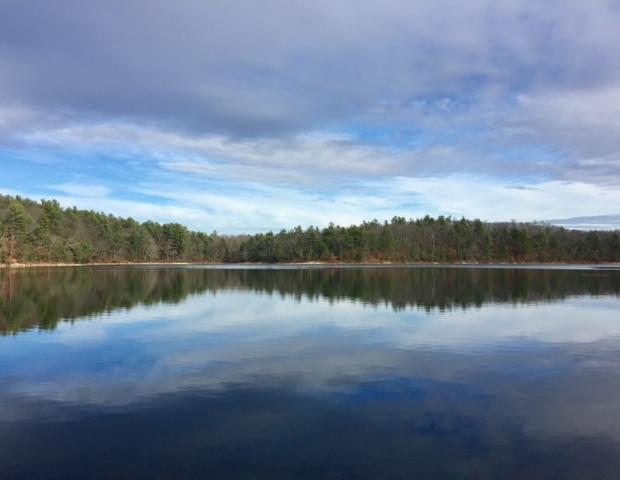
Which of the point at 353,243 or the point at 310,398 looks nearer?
the point at 310,398

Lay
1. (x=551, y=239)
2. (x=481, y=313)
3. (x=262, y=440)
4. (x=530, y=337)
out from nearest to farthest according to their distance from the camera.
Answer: (x=262, y=440), (x=530, y=337), (x=481, y=313), (x=551, y=239)

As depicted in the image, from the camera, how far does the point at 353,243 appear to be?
5748 inches

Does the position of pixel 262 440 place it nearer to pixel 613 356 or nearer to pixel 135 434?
pixel 135 434

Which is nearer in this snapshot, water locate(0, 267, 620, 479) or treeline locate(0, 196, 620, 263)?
water locate(0, 267, 620, 479)

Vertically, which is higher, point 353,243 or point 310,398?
point 353,243

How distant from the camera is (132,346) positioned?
754 inches

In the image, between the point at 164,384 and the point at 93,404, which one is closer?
the point at 93,404

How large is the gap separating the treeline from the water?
110 meters

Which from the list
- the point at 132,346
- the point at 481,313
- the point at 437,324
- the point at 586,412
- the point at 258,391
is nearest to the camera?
the point at 586,412

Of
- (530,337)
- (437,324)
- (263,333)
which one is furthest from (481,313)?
(263,333)

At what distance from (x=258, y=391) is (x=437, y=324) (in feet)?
46.1

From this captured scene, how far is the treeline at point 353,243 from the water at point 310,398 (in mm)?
110092

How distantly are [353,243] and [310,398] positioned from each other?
441ft

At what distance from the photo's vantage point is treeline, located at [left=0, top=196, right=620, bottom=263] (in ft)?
434
